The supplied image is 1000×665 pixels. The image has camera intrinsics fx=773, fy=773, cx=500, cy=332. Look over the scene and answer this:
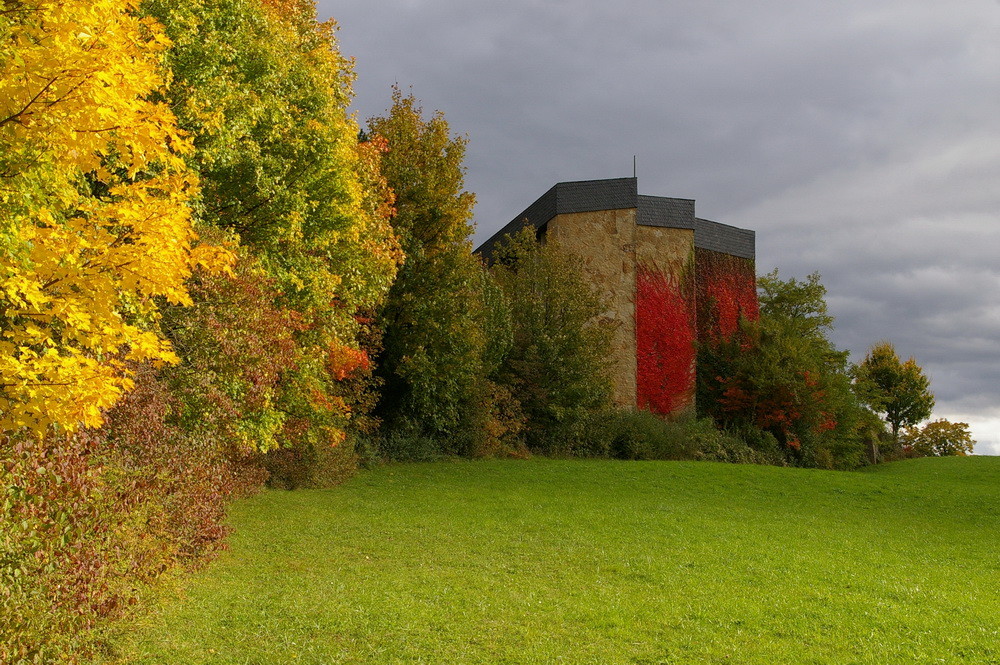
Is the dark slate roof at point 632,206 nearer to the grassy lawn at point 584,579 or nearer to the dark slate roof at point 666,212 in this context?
the dark slate roof at point 666,212

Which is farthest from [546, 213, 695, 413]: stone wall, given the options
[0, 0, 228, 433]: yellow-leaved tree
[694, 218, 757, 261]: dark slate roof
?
[0, 0, 228, 433]: yellow-leaved tree

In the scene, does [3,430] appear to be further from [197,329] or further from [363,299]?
[363,299]

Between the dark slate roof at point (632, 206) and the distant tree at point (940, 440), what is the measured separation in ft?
55.9

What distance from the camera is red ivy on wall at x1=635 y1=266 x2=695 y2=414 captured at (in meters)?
34.2

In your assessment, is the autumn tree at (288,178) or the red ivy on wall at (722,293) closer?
the autumn tree at (288,178)

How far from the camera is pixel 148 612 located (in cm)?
927

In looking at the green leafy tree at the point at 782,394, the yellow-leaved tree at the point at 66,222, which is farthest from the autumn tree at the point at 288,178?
the green leafy tree at the point at 782,394

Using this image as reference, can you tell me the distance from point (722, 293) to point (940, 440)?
19562mm

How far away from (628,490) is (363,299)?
919 cm

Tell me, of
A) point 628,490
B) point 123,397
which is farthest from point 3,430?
point 628,490

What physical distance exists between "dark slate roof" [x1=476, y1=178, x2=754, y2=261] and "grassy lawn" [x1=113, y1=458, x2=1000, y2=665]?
1574 centimetres

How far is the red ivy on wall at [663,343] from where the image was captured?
112 ft

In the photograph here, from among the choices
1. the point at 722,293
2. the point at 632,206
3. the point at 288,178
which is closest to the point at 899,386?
the point at 722,293

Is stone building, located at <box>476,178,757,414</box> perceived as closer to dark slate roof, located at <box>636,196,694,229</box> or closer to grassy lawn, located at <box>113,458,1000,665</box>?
dark slate roof, located at <box>636,196,694,229</box>
